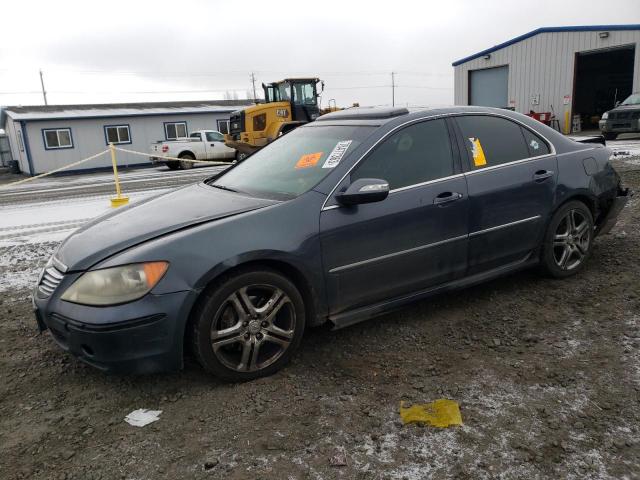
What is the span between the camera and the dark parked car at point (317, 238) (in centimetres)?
274

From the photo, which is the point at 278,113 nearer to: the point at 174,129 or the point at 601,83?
the point at 174,129

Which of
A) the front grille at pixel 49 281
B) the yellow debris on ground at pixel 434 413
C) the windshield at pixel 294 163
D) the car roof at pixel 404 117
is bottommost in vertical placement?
the yellow debris on ground at pixel 434 413

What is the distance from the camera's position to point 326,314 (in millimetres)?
3229

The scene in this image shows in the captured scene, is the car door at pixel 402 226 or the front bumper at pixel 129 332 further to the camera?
the car door at pixel 402 226

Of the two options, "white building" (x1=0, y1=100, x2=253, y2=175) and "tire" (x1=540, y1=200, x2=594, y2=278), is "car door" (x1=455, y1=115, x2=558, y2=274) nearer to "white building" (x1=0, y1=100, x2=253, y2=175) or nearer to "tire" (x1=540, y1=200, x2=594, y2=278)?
"tire" (x1=540, y1=200, x2=594, y2=278)

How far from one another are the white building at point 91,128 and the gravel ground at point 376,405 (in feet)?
82.6

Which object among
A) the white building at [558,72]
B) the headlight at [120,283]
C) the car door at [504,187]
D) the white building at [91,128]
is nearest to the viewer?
the headlight at [120,283]

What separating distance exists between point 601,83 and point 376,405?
32470 mm

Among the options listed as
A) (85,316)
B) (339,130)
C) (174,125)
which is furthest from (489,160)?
(174,125)

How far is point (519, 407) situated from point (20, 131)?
95.3 feet

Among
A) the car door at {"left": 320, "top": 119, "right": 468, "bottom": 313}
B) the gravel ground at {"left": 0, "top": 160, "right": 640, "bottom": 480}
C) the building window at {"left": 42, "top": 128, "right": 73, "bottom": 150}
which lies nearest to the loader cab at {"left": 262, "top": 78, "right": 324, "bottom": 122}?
the building window at {"left": 42, "top": 128, "right": 73, "bottom": 150}

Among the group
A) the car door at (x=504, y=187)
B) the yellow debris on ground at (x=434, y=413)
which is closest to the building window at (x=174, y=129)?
the car door at (x=504, y=187)

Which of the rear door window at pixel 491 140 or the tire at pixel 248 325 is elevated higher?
the rear door window at pixel 491 140

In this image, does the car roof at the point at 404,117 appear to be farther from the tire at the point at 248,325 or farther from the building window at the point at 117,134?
the building window at the point at 117,134
